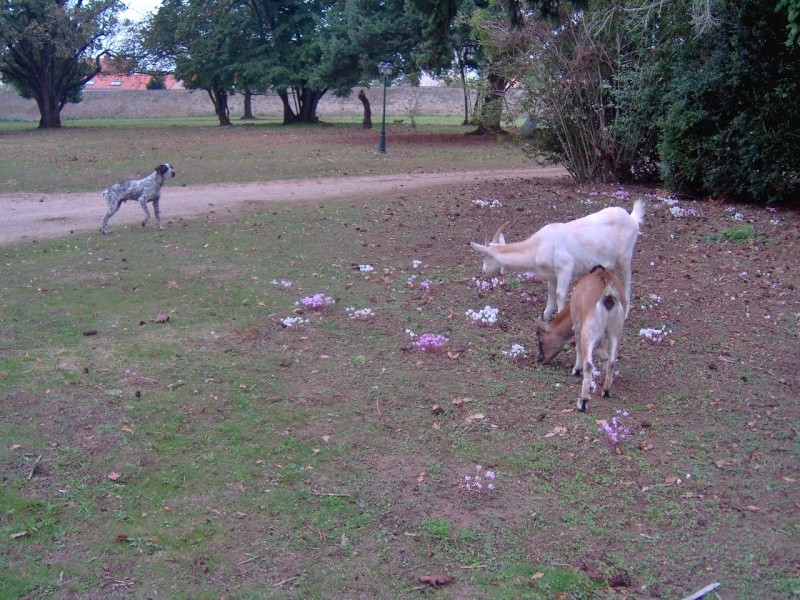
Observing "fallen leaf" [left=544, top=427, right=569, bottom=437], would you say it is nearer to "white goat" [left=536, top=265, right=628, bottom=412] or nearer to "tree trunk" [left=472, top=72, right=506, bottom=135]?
"white goat" [left=536, top=265, right=628, bottom=412]

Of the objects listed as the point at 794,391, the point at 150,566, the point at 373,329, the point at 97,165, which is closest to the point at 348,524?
the point at 150,566

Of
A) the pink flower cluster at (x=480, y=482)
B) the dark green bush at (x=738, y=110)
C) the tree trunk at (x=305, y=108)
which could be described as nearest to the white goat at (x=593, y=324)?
the pink flower cluster at (x=480, y=482)

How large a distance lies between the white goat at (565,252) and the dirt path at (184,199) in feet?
27.9

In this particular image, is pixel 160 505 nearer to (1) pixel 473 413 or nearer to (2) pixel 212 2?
(1) pixel 473 413

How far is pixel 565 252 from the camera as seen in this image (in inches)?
340

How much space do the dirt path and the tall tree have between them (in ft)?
85.6

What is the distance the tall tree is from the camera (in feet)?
137

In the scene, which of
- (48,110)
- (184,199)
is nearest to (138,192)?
(184,199)

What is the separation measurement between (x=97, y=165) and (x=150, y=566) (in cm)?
2248

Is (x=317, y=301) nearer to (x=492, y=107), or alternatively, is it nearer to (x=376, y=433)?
(x=376, y=433)

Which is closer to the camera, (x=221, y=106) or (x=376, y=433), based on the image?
(x=376, y=433)

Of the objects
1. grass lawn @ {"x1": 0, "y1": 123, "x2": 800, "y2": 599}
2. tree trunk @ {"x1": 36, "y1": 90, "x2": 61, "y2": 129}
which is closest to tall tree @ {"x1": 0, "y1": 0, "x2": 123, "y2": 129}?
tree trunk @ {"x1": 36, "y1": 90, "x2": 61, "y2": 129}

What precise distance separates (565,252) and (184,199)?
467 inches

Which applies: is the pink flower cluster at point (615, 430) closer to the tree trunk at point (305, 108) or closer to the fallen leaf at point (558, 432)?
the fallen leaf at point (558, 432)
